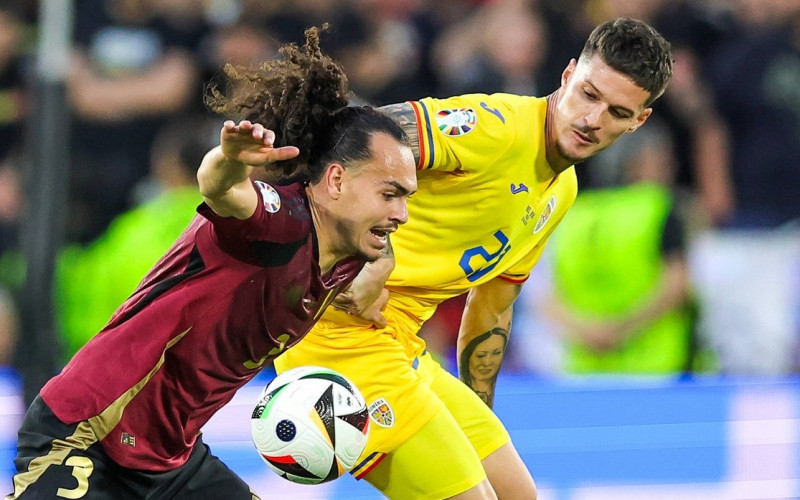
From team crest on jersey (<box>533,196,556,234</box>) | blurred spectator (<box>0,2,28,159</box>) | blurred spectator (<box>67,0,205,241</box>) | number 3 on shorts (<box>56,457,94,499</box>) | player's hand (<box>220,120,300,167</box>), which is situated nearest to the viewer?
player's hand (<box>220,120,300,167</box>)

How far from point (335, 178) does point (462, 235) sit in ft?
3.20

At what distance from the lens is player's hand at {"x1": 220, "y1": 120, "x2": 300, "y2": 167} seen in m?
2.76

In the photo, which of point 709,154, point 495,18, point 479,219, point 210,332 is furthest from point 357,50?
point 210,332

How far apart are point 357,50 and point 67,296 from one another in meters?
2.26

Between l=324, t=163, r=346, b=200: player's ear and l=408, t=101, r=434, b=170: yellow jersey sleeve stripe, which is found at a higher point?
l=408, t=101, r=434, b=170: yellow jersey sleeve stripe

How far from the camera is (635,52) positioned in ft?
13.4

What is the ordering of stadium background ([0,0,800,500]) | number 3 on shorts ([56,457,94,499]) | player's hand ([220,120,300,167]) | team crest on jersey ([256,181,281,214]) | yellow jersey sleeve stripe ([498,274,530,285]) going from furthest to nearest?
stadium background ([0,0,800,500]) < yellow jersey sleeve stripe ([498,274,530,285]) < number 3 on shorts ([56,457,94,499]) < team crest on jersey ([256,181,281,214]) < player's hand ([220,120,300,167])

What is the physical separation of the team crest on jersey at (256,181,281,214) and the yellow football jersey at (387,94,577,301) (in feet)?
3.04

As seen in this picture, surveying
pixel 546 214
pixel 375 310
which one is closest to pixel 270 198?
pixel 375 310

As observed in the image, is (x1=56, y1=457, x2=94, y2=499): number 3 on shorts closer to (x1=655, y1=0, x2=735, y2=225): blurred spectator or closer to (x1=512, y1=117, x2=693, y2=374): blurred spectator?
(x1=512, y1=117, x2=693, y2=374): blurred spectator

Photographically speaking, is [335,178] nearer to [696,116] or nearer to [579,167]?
[579,167]

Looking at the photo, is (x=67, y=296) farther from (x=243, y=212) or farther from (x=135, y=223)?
(x=243, y=212)

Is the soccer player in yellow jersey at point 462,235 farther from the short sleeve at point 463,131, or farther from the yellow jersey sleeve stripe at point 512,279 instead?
the yellow jersey sleeve stripe at point 512,279

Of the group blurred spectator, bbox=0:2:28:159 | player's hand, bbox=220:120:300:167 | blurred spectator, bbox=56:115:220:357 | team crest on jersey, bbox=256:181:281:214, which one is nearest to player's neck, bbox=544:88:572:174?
team crest on jersey, bbox=256:181:281:214
